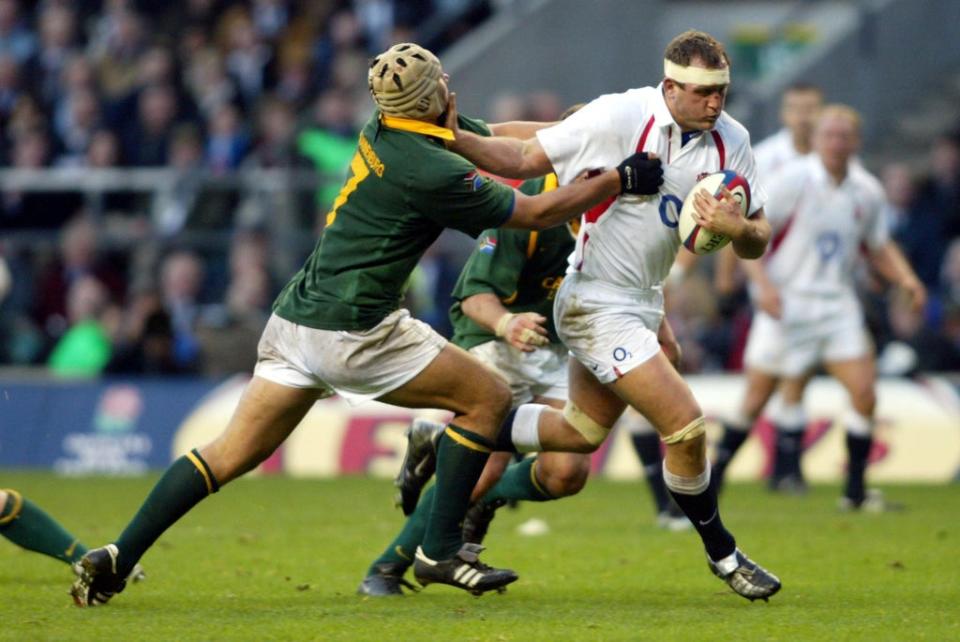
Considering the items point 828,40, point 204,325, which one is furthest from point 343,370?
point 828,40

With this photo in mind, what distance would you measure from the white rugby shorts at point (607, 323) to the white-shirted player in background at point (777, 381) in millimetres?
4291

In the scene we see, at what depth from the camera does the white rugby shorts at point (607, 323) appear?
7.90 metres

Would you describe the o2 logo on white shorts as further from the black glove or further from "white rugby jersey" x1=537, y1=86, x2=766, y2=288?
the black glove

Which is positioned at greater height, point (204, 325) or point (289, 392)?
point (289, 392)

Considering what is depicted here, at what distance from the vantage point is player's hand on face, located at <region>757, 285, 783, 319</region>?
1266 cm

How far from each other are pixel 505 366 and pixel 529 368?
121 millimetres

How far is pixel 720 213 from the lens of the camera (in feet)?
25.0

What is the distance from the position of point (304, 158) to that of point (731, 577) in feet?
39.8

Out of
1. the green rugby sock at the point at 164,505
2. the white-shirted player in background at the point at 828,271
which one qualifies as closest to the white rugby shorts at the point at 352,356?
the green rugby sock at the point at 164,505

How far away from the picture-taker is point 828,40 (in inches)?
805

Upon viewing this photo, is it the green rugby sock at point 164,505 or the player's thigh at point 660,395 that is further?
the player's thigh at point 660,395

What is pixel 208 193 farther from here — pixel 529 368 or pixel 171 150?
pixel 529 368

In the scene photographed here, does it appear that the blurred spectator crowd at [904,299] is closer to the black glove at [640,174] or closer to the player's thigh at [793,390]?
the player's thigh at [793,390]

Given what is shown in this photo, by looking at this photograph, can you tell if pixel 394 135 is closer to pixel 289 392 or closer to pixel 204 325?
pixel 289 392
